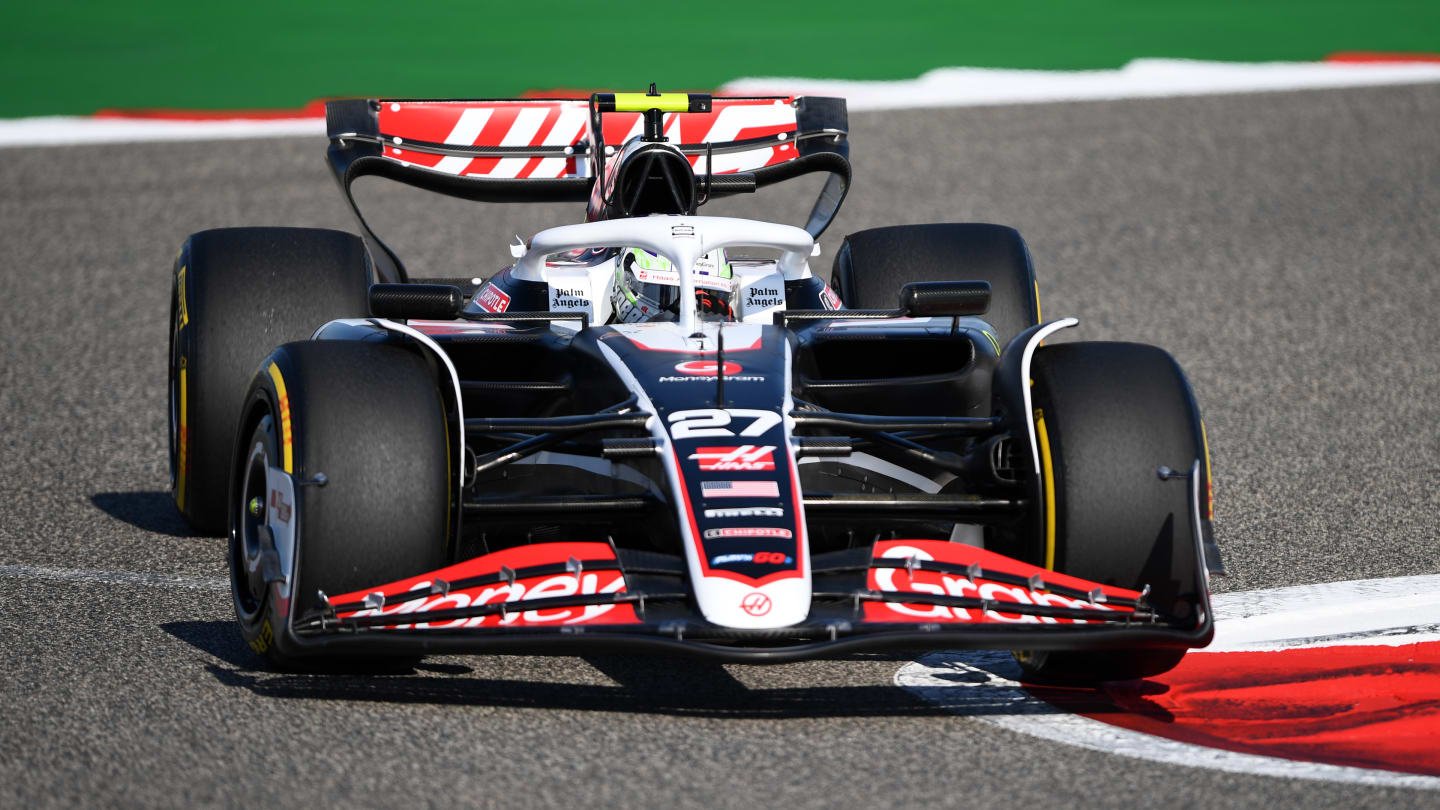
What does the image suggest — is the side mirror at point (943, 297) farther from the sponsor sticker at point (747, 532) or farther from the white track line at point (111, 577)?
the white track line at point (111, 577)

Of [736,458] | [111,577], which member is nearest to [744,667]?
[736,458]

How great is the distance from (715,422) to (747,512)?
0.40m

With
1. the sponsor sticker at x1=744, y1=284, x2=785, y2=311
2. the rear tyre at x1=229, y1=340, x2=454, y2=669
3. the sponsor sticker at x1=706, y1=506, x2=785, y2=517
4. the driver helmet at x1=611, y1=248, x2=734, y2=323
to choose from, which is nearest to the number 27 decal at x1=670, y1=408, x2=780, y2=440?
the sponsor sticker at x1=706, y1=506, x2=785, y2=517

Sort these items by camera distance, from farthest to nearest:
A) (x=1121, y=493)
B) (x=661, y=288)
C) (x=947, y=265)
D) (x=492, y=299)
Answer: (x=947, y=265) → (x=492, y=299) → (x=661, y=288) → (x=1121, y=493)

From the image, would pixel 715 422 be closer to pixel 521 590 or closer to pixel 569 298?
pixel 521 590

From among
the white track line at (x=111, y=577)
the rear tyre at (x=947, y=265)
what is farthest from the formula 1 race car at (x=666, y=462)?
the rear tyre at (x=947, y=265)

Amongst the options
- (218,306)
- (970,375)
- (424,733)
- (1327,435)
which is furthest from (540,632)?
(1327,435)

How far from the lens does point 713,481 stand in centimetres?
477

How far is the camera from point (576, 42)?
54.4 feet

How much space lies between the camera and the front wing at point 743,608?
14.2 ft

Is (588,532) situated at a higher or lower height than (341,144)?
lower

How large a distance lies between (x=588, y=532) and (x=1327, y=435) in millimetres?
3910

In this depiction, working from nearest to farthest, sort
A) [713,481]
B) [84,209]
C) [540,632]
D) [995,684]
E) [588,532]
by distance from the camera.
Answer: [540,632] → [713,481] → [995,684] → [588,532] → [84,209]

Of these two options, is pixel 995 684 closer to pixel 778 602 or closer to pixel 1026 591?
pixel 1026 591
